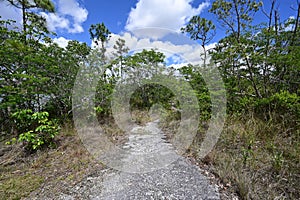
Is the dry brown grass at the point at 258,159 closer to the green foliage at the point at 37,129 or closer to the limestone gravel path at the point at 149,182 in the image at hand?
the limestone gravel path at the point at 149,182

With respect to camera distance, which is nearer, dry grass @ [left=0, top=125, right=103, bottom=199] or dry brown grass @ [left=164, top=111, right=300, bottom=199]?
dry brown grass @ [left=164, top=111, right=300, bottom=199]

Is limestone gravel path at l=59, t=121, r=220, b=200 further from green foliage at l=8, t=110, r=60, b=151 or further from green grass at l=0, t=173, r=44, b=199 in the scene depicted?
green foliage at l=8, t=110, r=60, b=151

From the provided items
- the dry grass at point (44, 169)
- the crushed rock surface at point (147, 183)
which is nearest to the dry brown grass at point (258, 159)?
the crushed rock surface at point (147, 183)

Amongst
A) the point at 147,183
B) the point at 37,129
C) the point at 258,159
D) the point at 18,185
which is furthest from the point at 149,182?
the point at 37,129

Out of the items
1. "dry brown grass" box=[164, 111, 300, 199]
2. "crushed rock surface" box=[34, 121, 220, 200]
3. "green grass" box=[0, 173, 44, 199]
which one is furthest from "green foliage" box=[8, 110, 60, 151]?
"dry brown grass" box=[164, 111, 300, 199]

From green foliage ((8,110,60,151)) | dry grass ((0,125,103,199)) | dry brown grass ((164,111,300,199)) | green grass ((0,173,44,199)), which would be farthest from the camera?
green foliage ((8,110,60,151))

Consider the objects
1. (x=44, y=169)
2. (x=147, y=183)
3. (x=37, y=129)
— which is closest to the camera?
(x=147, y=183)

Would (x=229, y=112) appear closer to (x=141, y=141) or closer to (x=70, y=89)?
(x=141, y=141)

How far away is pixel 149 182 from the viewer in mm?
1953

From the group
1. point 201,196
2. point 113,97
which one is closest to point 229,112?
point 201,196

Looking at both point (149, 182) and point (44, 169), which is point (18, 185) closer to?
point (44, 169)

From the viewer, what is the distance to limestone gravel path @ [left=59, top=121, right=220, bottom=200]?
5.66 ft

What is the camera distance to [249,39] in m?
3.68

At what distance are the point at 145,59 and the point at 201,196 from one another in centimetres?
767
